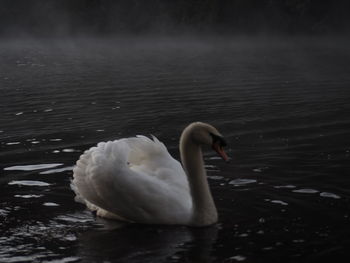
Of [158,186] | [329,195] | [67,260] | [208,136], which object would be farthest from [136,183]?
[329,195]

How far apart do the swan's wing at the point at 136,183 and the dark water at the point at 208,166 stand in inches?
8.3

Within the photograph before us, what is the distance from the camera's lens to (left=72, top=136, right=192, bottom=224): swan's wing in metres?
7.94

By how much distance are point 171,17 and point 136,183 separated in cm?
8830

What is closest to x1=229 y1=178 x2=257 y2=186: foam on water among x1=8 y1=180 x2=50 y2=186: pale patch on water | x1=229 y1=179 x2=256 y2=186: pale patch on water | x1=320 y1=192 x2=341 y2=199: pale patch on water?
x1=229 y1=179 x2=256 y2=186: pale patch on water

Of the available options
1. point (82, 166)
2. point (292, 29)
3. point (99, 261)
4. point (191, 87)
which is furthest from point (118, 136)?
point (292, 29)

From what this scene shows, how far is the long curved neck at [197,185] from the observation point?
796 cm

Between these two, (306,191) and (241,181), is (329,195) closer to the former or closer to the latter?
(306,191)

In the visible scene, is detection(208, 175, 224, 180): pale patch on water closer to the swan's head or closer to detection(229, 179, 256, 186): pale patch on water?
detection(229, 179, 256, 186): pale patch on water

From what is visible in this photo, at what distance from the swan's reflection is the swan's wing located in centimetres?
19

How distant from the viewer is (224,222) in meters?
8.16

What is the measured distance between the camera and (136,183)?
7902mm

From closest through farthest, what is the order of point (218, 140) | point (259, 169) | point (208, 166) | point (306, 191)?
point (218, 140), point (306, 191), point (259, 169), point (208, 166)

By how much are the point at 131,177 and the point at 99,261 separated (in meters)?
1.22

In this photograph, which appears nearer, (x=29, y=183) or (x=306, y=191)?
(x=306, y=191)
